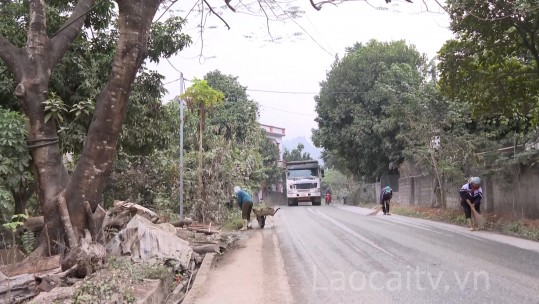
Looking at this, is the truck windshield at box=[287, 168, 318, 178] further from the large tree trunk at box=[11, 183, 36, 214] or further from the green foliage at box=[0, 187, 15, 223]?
the green foliage at box=[0, 187, 15, 223]

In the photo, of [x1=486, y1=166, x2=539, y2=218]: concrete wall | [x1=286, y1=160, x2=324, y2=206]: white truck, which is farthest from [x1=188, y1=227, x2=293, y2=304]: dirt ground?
[x1=286, y1=160, x2=324, y2=206]: white truck

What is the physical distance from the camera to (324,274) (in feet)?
26.9

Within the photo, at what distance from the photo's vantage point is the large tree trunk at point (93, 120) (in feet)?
25.9

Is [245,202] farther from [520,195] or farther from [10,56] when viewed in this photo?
[10,56]

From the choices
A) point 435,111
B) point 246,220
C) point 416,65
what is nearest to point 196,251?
point 246,220

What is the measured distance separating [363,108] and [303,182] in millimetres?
10492

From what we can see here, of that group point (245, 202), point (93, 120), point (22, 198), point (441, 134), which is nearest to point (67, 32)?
point (93, 120)

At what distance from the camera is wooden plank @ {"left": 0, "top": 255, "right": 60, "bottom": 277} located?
23.4ft

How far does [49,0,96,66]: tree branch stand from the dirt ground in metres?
4.51

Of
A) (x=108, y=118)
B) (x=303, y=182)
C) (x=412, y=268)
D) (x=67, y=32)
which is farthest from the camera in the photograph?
(x=303, y=182)

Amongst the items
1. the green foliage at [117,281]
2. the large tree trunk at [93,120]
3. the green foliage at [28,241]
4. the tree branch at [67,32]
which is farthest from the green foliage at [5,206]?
the tree branch at [67,32]

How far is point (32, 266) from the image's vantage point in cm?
724

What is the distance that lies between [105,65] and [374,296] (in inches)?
301

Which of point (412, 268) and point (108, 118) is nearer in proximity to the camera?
point (108, 118)
